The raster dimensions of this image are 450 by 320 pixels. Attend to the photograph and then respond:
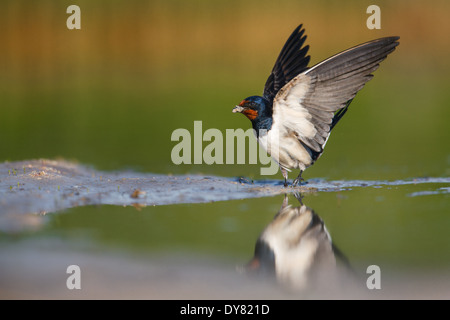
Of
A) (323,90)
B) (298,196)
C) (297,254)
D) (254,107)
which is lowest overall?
(297,254)

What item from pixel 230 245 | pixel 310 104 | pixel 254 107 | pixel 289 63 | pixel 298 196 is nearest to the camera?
pixel 230 245

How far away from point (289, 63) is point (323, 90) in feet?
4.27

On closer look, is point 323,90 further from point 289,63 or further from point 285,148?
point 289,63

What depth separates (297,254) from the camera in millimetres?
3830

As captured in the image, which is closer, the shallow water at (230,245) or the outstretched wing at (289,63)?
the shallow water at (230,245)

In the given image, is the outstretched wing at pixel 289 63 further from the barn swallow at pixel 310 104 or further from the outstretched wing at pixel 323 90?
the outstretched wing at pixel 323 90

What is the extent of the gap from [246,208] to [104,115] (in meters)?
7.75

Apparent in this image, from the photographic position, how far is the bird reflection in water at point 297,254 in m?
3.38

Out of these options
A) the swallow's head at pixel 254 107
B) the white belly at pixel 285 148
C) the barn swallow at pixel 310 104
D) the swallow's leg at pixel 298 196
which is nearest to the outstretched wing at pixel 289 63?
the barn swallow at pixel 310 104

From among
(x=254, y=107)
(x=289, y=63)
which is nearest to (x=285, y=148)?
(x=254, y=107)

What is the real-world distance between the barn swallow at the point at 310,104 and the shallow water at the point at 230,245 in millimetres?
595

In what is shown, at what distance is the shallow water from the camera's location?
10.7ft

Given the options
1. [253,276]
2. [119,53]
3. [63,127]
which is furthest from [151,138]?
[253,276]

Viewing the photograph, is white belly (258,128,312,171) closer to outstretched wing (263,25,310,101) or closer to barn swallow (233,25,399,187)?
barn swallow (233,25,399,187)
